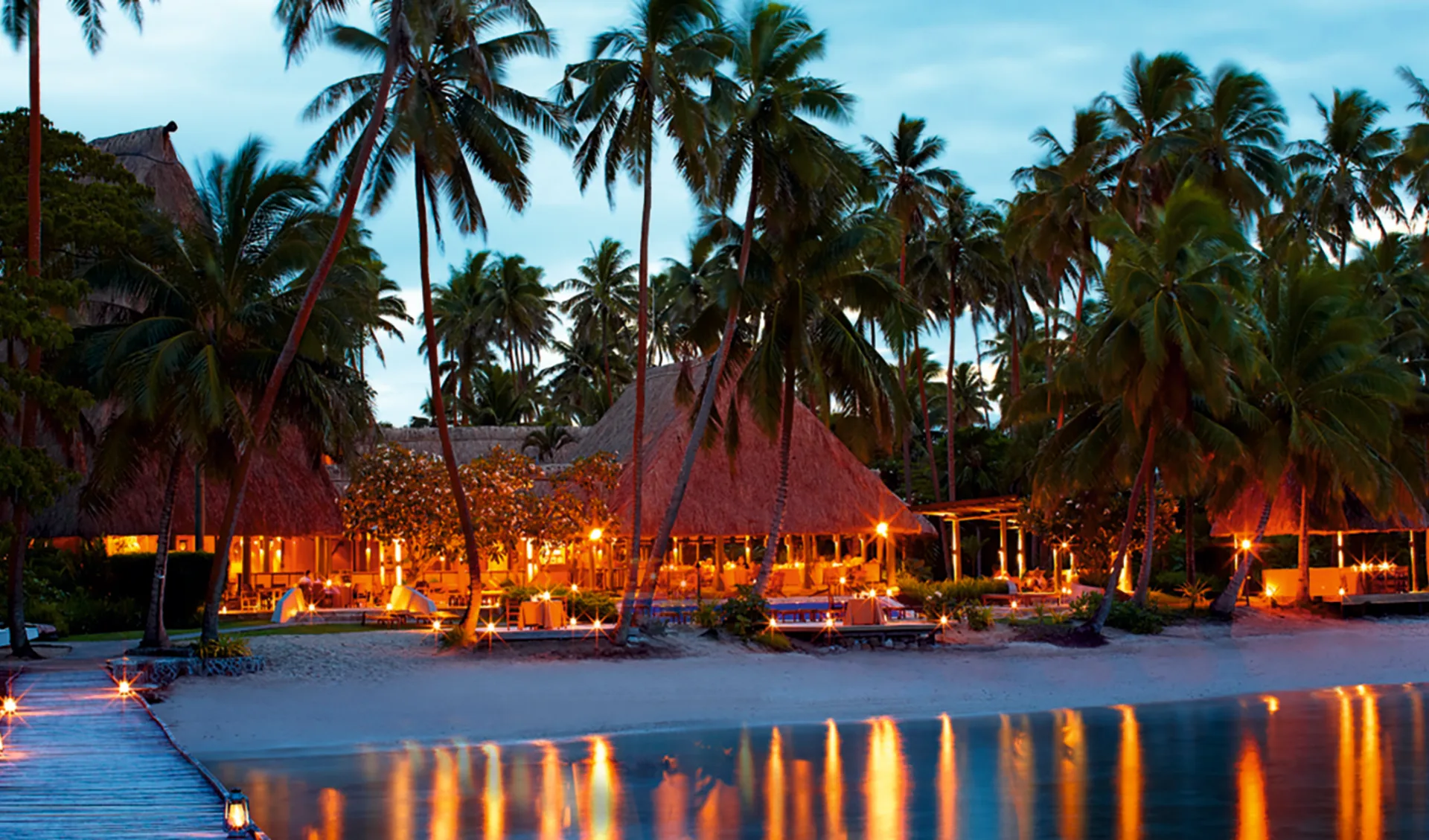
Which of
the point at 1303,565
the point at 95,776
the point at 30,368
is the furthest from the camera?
the point at 1303,565

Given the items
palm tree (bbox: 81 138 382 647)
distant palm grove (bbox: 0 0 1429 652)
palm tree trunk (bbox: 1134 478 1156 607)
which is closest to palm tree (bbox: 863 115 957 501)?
distant palm grove (bbox: 0 0 1429 652)

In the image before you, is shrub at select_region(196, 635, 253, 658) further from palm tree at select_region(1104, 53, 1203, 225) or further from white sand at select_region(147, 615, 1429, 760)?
palm tree at select_region(1104, 53, 1203, 225)

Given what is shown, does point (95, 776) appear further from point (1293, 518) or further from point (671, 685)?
point (1293, 518)

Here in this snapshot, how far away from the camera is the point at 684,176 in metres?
21.6

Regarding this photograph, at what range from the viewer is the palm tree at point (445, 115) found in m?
19.0

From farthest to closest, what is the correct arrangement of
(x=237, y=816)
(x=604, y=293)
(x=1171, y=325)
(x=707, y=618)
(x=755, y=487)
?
(x=604, y=293), (x=755, y=487), (x=707, y=618), (x=1171, y=325), (x=237, y=816)

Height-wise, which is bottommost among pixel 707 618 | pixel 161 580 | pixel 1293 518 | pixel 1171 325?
pixel 707 618

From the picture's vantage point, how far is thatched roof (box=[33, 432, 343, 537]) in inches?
996

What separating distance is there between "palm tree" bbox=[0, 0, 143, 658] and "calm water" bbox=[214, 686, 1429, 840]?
5787mm

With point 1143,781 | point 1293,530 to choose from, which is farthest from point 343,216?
point 1293,530

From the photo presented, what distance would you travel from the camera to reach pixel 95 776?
38.7 feet

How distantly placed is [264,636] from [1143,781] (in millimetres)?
13080

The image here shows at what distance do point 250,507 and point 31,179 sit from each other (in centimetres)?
1009

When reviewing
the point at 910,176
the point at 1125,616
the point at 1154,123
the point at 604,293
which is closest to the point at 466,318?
the point at 604,293
